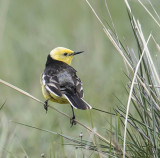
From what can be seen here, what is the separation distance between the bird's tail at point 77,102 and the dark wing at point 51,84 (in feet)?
0.39

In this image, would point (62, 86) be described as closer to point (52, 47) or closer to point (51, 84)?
point (51, 84)

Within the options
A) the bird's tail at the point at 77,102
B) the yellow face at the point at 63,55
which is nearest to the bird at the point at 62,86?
the bird's tail at the point at 77,102

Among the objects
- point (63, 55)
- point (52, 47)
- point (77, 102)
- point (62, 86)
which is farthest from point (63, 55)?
point (77, 102)

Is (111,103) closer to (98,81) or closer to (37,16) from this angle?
(98,81)

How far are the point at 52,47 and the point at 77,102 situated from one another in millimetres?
3909

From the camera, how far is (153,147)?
3.43 meters

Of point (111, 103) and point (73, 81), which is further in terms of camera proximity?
point (111, 103)

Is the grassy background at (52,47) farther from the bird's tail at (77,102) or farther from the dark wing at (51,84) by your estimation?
the bird's tail at (77,102)

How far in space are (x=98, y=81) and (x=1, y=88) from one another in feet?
5.66

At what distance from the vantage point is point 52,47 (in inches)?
326

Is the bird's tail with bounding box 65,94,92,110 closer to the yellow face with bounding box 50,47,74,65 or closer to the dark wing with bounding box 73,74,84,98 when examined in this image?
the dark wing with bounding box 73,74,84,98

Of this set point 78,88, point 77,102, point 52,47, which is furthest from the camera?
point 52,47

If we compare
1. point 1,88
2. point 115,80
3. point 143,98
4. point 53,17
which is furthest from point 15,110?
point 143,98

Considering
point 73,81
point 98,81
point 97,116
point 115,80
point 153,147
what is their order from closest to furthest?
1. point 153,147
2. point 73,81
3. point 97,116
4. point 115,80
5. point 98,81
